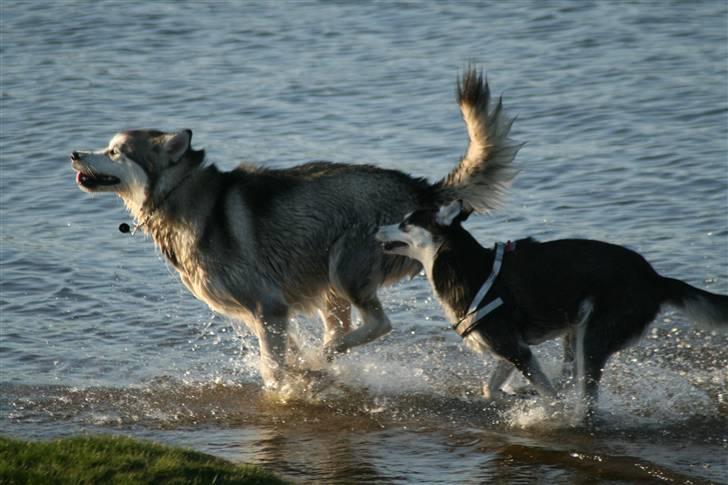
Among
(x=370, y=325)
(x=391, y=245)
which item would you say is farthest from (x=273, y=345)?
(x=391, y=245)

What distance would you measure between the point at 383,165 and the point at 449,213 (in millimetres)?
5522

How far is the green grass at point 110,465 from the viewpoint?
5941 millimetres

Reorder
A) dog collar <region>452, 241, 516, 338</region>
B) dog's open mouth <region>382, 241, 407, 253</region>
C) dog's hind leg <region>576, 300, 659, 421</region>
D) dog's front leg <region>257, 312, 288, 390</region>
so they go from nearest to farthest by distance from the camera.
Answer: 1. dog's hind leg <region>576, 300, 659, 421</region>
2. dog collar <region>452, 241, 516, 338</region>
3. dog's open mouth <region>382, 241, 407, 253</region>
4. dog's front leg <region>257, 312, 288, 390</region>

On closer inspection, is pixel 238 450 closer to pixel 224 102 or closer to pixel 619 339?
pixel 619 339

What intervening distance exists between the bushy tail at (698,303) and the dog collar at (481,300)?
35.1 inches

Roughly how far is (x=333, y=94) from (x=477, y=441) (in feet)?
29.5

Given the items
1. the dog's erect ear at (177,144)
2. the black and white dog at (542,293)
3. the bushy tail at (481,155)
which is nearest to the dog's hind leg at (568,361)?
the black and white dog at (542,293)

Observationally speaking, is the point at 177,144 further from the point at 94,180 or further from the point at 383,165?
the point at 383,165

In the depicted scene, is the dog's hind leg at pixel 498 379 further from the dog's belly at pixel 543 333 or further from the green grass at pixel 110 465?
the green grass at pixel 110 465

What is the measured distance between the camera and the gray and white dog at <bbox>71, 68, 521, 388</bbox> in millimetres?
7945

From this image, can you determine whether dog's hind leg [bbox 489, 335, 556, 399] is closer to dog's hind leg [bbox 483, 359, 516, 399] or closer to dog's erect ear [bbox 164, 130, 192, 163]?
dog's hind leg [bbox 483, 359, 516, 399]

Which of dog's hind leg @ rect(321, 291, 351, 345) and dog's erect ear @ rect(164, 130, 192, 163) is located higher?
dog's erect ear @ rect(164, 130, 192, 163)

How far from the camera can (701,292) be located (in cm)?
716

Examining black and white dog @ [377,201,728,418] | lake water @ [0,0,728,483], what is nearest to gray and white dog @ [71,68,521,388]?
black and white dog @ [377,201,728,418]
